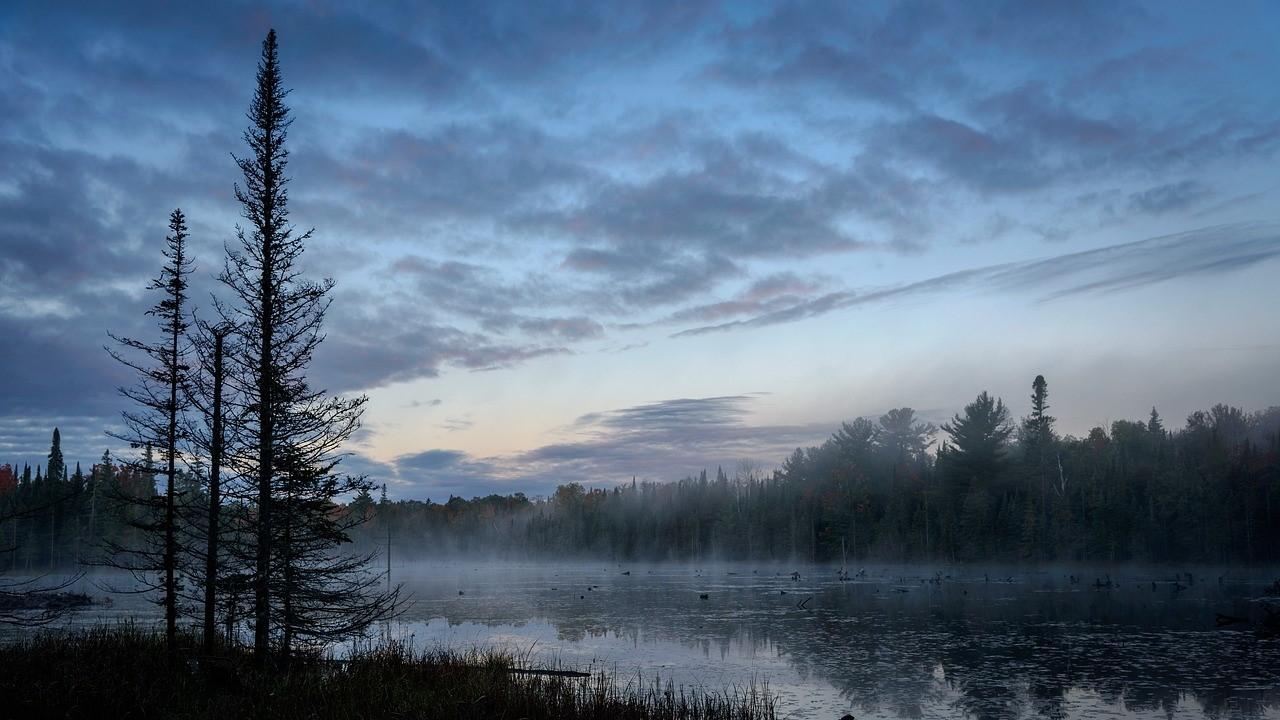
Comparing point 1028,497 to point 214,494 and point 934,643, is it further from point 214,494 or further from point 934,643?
point 214,494

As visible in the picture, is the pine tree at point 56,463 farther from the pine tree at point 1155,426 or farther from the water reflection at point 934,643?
the pine tree at point 1155,426

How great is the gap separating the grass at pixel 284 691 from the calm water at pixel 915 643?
26.5 feet

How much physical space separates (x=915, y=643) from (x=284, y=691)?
31.0m

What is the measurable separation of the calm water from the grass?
8089 mm

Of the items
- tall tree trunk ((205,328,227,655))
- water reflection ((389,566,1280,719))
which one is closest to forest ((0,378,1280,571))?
water reflection ((389,566,1280,719))

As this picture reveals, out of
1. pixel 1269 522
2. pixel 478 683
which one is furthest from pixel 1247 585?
pixel 478 683

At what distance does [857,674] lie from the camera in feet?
104

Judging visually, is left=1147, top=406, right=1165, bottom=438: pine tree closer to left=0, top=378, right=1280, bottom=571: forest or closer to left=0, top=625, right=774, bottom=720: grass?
left=0, top=378, right=1280, bottom=571: forest

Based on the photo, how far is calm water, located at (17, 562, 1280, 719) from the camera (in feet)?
89.9

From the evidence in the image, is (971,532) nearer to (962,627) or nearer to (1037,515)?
(1037,515)

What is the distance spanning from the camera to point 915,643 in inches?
1601

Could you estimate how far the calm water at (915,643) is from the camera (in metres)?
27.4

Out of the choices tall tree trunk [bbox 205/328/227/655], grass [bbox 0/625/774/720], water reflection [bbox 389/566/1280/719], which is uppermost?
tall tree trunk [bbox 205/328/227/655]

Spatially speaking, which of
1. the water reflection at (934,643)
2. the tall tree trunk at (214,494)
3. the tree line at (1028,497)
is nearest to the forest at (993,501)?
the tree line at (1028,497)
